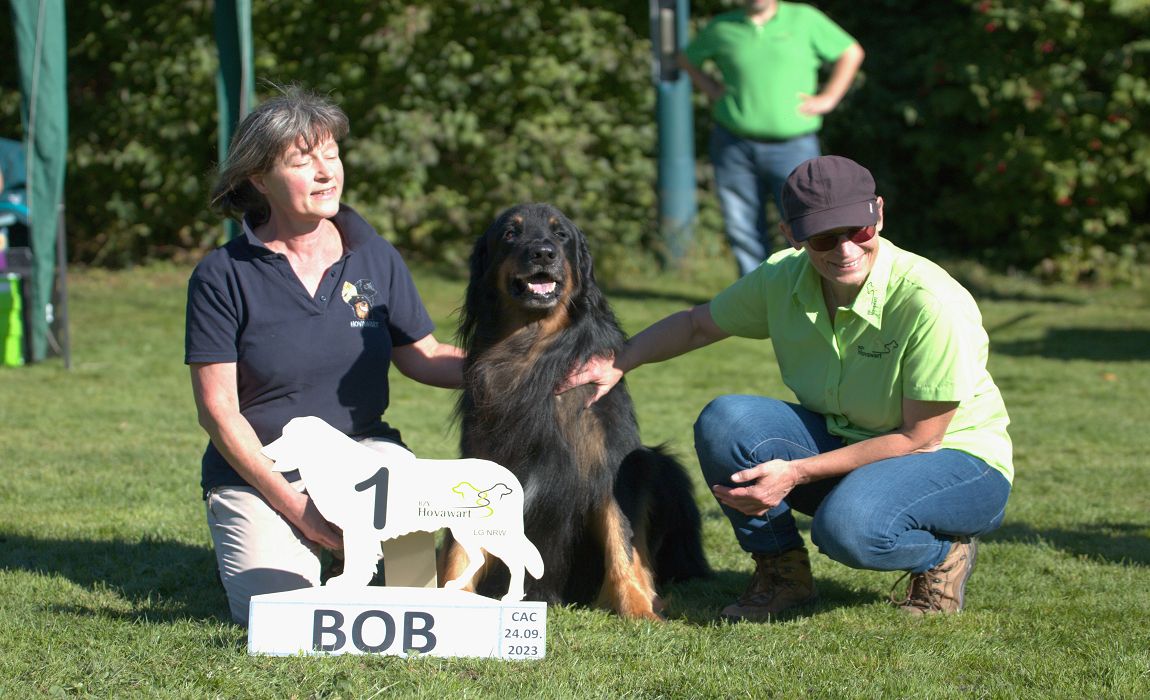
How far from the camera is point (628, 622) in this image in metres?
3.43

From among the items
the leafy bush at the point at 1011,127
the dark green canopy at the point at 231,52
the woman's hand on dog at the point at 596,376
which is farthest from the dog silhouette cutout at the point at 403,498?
the leafy bush at the point at 1011,127

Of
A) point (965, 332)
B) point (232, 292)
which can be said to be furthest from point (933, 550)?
point (232, 292)

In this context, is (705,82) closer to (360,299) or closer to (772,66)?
(772,66)

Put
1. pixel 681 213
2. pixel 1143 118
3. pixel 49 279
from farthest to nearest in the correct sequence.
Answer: pixel 681 213 < pixel 1143 118 < pixel 49 279

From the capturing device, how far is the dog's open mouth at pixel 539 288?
3498 mm

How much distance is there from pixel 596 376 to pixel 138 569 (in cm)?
159

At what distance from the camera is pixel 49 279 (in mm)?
7809

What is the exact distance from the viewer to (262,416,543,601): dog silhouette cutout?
3.05 metres

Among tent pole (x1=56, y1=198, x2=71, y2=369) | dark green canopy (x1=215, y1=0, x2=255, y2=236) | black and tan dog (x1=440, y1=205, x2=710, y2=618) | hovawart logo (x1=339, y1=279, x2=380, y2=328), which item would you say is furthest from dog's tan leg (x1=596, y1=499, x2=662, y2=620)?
tent pole (x1=56, y1=198, x2=71, y2=369)

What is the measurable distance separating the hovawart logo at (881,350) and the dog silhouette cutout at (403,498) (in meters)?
1.00

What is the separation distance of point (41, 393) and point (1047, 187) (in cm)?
791

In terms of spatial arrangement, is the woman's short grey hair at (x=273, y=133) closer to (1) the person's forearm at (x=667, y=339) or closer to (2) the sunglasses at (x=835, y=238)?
(1) the person's forearm at (x=667, y=339)

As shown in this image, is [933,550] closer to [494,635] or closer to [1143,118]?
[494,635]

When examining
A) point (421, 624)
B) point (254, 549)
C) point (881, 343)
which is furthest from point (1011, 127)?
point (421, 624)
